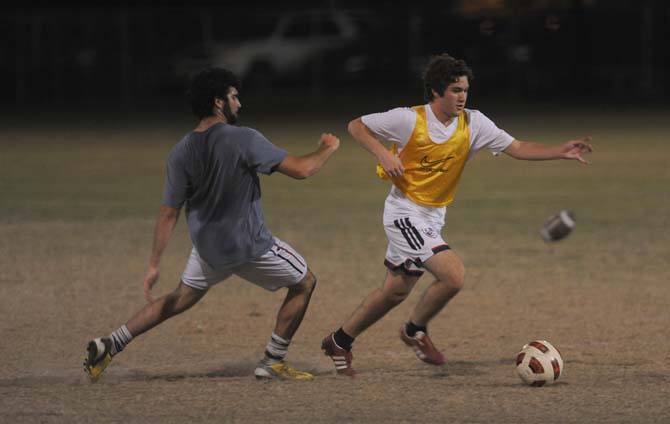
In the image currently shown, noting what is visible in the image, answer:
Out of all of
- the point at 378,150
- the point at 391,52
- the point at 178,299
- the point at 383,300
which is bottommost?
the point at 391,52

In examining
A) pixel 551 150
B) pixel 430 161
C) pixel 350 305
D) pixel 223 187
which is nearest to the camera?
pixel 223 187

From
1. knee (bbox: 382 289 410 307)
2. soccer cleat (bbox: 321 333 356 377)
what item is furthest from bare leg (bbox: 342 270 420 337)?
soccer cleat (bbox: 321 333 356 377)

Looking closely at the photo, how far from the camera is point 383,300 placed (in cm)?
801

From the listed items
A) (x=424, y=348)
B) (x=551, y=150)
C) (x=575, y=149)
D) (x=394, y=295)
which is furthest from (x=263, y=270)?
(x=575, y=149)

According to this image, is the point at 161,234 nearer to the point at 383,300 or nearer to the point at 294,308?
the point at 294,308

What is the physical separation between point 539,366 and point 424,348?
35.4 inches

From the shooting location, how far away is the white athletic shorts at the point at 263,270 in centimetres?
758

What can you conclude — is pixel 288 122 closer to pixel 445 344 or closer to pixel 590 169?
pixel 590 169

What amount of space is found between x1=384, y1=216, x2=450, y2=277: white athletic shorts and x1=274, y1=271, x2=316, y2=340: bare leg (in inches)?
23.0

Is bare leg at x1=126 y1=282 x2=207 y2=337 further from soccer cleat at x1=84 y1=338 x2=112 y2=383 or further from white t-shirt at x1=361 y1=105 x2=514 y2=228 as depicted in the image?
white t-shirt at x1=361 y1=105 x2=514 y2=228

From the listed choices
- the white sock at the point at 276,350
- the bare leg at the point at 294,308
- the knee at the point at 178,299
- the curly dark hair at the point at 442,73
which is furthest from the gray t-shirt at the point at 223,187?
the curly dark hair at the point at 442,73

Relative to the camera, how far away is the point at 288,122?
89.8ft

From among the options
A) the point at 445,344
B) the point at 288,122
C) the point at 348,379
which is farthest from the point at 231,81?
the point at 288,122

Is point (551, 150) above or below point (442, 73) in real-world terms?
below
